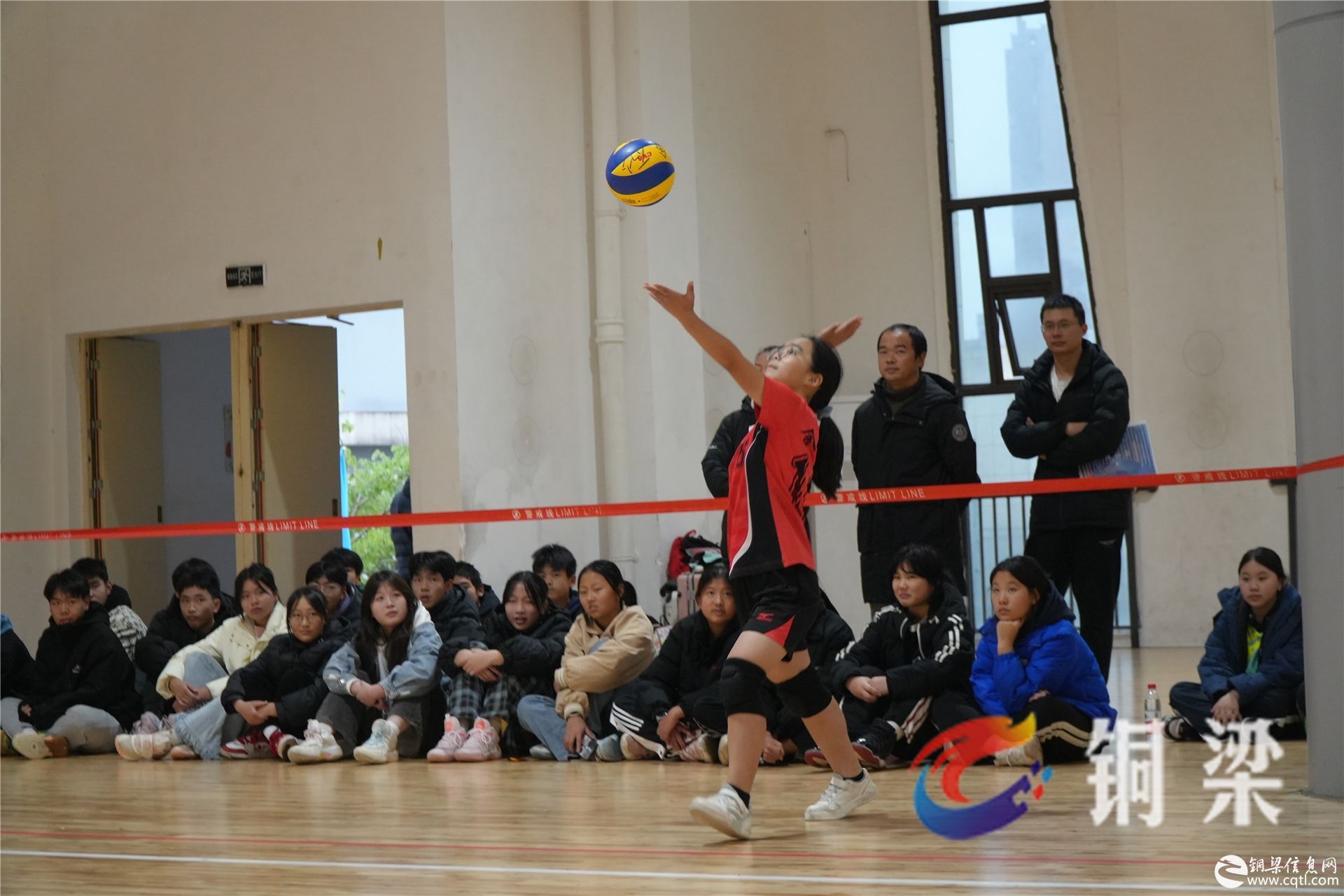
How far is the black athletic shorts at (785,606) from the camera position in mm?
4645

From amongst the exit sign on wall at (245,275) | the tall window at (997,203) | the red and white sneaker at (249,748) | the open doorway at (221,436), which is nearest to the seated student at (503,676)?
the red and white sneaker at (249,748)

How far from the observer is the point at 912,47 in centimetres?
1402

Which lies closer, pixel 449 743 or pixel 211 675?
pixel 449 743

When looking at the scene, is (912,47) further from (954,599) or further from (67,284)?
(954,599)

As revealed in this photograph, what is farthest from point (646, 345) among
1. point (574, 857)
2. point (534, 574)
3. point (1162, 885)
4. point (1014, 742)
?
point (1162, 885)

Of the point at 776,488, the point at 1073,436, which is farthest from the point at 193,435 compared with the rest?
the point at 776,488

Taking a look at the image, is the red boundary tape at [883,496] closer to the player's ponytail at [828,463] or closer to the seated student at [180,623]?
the player's ponytail at [828,463]

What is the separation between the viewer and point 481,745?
7176 mm

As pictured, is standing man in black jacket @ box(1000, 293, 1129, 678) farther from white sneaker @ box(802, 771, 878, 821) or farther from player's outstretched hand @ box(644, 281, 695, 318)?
player's outstretched hand @ box(644, 281, 695, 318)

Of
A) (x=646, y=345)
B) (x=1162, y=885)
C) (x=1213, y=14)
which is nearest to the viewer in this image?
(x=1162, y=885)

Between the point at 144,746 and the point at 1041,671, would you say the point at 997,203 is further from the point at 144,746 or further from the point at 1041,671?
the point at 144,746

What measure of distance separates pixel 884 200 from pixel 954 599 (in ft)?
26.8

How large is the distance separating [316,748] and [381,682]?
1.45 feet

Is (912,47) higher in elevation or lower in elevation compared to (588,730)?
higher
